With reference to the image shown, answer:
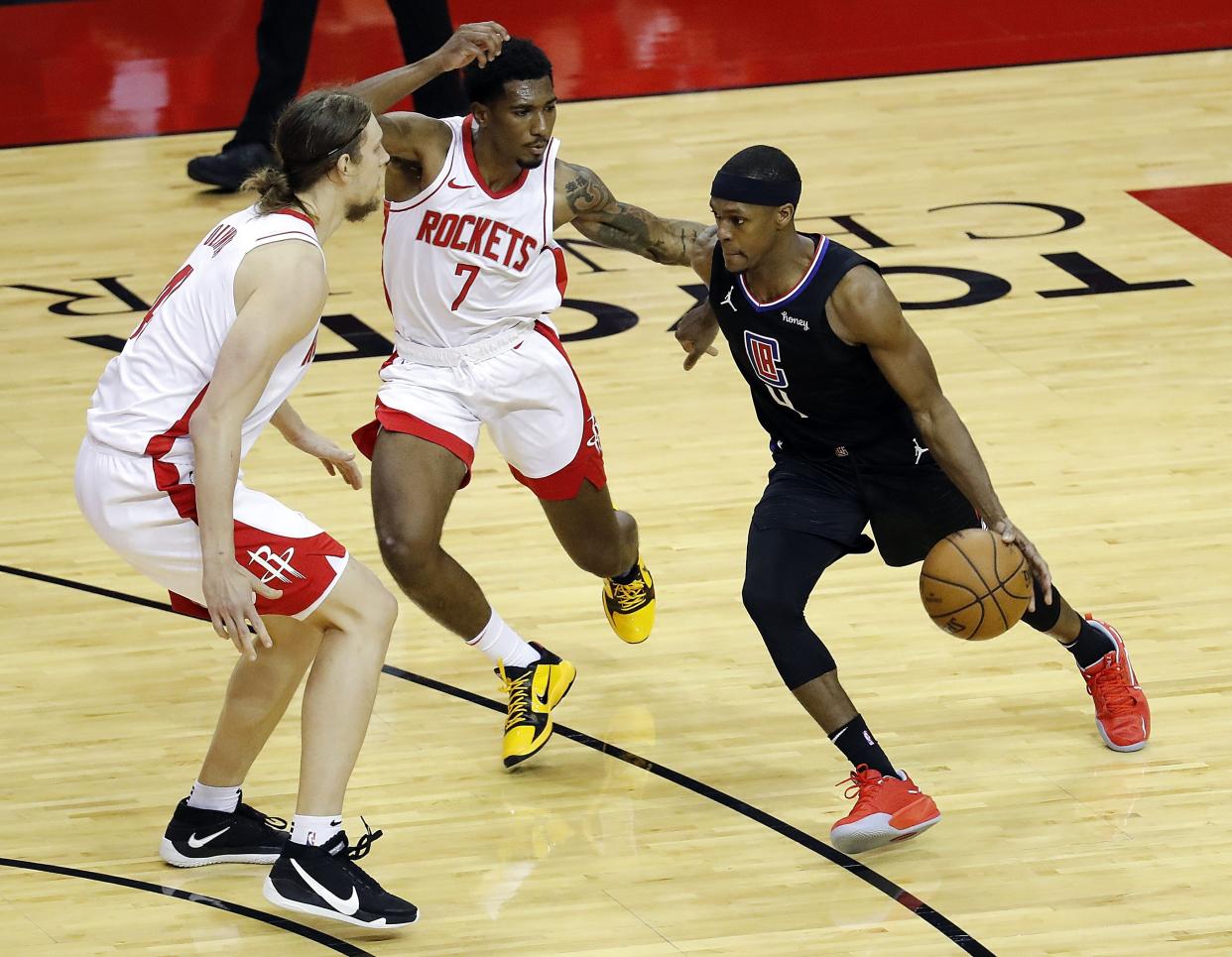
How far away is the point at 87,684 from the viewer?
5609mm

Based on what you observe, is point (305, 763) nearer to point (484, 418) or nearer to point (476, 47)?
point (484, 418)

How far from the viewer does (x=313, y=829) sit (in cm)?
423

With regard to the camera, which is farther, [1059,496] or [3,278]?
[3,278]

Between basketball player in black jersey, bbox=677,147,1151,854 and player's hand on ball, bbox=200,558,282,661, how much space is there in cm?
120

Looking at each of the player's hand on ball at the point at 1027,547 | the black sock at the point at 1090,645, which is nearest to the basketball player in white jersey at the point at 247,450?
the player's hand on ball at the point at 1027,547

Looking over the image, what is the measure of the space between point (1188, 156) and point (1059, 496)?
172 inches

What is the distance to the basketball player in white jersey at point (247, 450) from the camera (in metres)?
4.00

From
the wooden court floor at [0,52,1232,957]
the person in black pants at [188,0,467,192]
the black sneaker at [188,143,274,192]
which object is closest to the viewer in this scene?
the wooden court floor at [0,52,1232,957]

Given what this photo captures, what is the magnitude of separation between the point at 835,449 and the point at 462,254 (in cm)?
114

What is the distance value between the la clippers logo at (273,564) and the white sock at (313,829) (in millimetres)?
504

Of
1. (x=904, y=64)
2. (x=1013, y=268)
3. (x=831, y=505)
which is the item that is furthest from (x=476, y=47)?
(x=904, y=64)

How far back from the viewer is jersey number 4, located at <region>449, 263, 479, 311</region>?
5.32 meters

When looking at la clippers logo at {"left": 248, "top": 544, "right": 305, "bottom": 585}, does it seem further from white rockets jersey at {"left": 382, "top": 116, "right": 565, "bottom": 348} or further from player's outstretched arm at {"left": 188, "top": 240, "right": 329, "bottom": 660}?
white rockets jersey at {"left": 382, "top": 116, "right": 565, "bottom": 348}

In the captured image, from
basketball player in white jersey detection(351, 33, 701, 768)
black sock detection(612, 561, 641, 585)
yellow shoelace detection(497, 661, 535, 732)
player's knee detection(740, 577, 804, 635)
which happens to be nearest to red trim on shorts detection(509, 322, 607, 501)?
basketball player in white jersey detection(351, 33, 701, 768)
